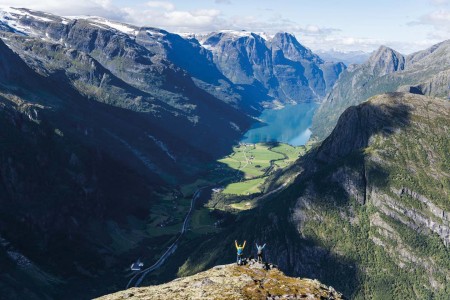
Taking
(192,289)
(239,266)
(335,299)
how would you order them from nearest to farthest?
(335,299) → (192,289) → (239,266)

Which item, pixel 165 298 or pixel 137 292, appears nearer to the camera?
pixel 165 298

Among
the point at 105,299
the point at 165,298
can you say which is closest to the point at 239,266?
the point at 165,298

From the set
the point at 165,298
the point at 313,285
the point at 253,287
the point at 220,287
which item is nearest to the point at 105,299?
the point at 165,298

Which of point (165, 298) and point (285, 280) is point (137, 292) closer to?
point (165, 298)

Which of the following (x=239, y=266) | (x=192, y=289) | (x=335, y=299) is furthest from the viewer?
(x=239, y=266)

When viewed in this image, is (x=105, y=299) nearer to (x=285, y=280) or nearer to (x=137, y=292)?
(x=137, y=292)

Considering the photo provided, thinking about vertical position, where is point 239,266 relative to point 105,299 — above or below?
above
